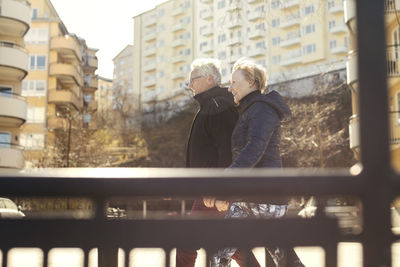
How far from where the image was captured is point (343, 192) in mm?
1104

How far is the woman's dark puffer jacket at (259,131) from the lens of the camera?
4438 millimetres

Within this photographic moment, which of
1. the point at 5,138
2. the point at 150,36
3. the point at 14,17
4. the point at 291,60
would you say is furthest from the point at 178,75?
the point at 14,17

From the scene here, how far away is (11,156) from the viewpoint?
1527 inches

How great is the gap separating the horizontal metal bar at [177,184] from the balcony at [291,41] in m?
69.6

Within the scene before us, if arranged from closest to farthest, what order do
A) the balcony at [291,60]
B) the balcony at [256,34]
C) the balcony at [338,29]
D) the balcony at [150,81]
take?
the balcony at [338,29] → the balcony at [291,60] → the balcony at [256,34] → the balcony at [150,81]

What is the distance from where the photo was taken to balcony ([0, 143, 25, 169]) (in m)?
38.4

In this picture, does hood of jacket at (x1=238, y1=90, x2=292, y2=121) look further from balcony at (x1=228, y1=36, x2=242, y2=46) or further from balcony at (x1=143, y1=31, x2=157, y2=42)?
balcony at (x1=143, y1=31, x2=157, y2=42)

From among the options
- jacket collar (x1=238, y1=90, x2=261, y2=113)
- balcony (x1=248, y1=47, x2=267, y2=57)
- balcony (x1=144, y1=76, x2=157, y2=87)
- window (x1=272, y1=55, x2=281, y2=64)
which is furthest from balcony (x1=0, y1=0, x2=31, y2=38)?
balcony (x1=144, y1=76, x2=157, y2=87)

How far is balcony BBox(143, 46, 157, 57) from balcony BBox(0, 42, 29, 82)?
54152mm

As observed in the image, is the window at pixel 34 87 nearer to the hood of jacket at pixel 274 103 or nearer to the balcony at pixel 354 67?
the balcony at pixel 354 67

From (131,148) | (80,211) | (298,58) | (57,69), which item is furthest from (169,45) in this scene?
(80,211)

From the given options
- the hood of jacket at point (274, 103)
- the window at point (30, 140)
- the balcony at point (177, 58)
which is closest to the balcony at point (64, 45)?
the window at point (30, 140)

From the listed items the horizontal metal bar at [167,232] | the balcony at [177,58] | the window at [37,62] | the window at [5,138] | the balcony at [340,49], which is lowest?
the horizontal metal bar at [167,232]

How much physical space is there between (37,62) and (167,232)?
6096 cm
